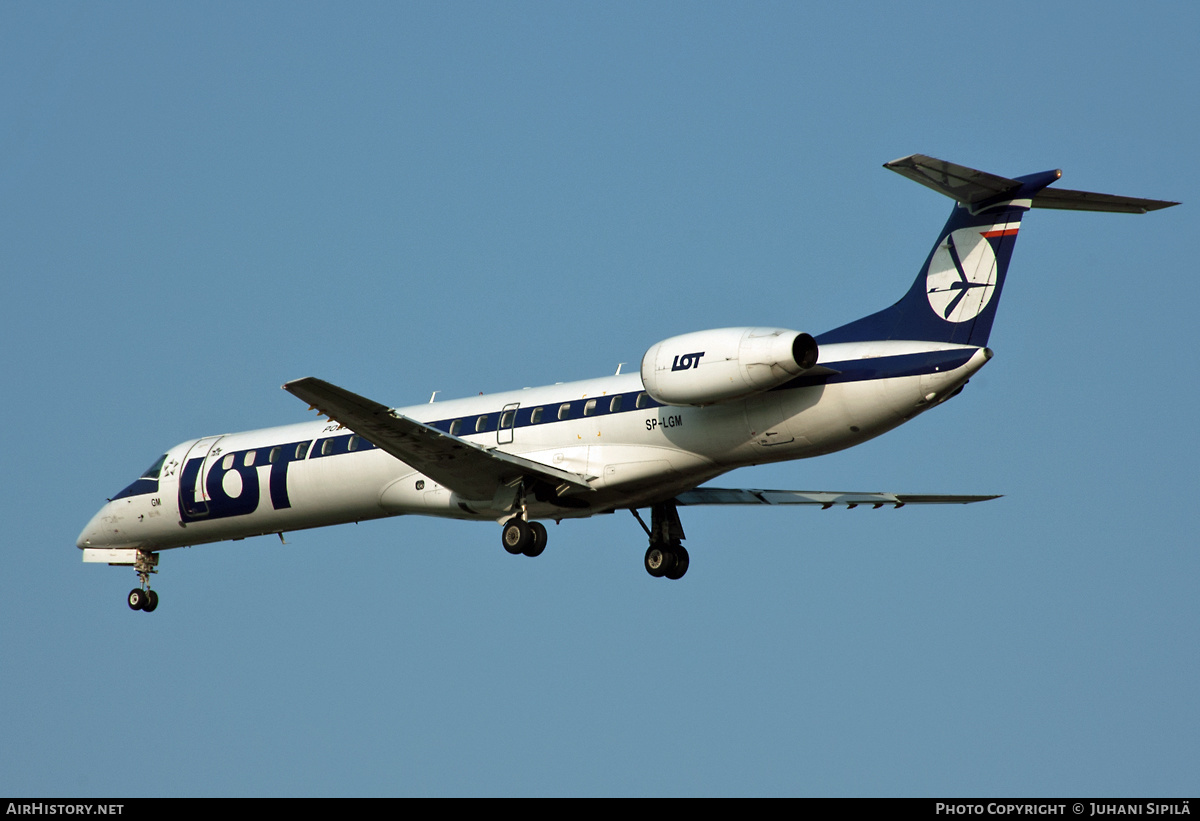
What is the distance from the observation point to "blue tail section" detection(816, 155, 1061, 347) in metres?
22.5

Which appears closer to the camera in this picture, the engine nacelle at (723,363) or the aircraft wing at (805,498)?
the engine nacelle at (723,363)

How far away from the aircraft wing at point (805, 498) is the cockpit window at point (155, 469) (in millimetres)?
11259

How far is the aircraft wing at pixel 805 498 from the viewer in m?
28.5

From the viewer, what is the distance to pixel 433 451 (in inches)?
1003

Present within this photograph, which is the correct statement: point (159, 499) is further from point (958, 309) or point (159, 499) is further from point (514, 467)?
point (958, 309)

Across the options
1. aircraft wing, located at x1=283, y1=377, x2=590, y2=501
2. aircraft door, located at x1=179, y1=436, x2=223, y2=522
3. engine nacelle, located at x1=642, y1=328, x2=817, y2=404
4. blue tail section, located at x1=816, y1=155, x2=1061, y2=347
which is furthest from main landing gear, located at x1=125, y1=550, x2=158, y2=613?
blue tail section, located at x1=816, y1=155, x2=1061, y2=347

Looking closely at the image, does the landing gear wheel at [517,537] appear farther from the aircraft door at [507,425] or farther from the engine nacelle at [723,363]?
the engine nacelle at [723,363]

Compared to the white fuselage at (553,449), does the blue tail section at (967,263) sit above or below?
above

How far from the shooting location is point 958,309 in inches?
898

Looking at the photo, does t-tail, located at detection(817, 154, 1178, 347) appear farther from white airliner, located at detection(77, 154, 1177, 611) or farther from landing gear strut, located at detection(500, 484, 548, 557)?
landing gear strut, located at detection(500, 484, 548, 557)

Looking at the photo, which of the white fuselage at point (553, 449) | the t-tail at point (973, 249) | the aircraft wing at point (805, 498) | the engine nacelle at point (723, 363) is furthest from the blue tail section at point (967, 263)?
the aircraft wing at point (805, 498)

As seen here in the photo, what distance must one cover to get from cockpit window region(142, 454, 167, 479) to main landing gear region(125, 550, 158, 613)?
1612mm

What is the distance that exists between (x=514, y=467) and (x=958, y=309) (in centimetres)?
785
